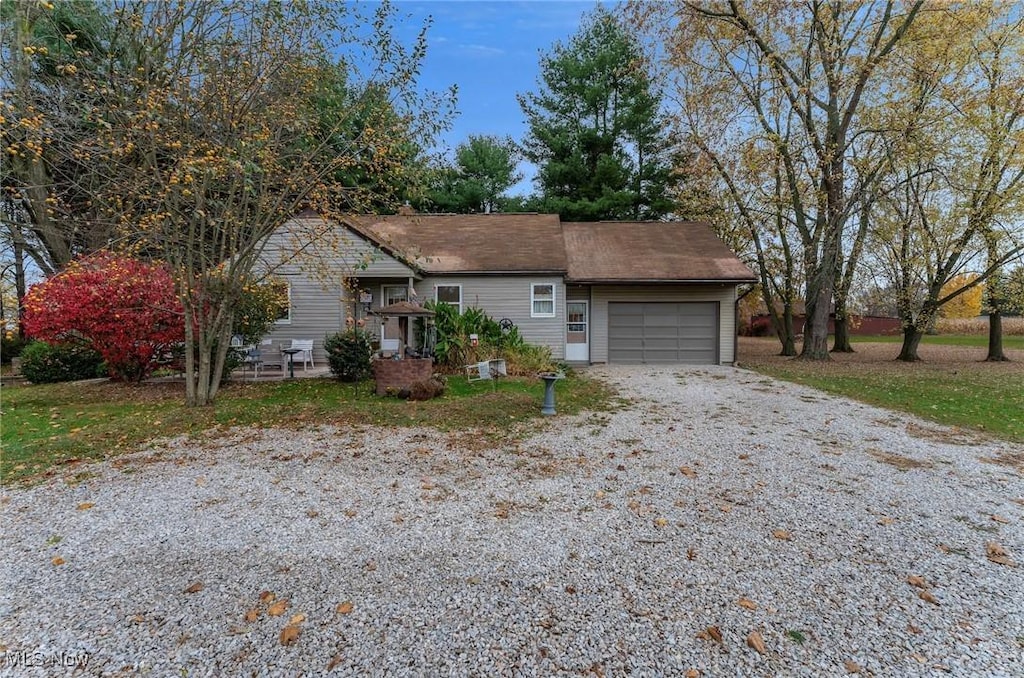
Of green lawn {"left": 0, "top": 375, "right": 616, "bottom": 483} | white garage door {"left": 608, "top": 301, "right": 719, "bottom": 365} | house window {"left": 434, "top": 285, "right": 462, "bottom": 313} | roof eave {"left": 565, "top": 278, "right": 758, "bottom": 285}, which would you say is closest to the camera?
green lawn {"left": 0, "top": 375, "right": 616, "bottom": 483}

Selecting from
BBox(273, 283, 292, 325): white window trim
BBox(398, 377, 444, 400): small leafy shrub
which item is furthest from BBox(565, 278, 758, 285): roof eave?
BBox(273, 283, 292, 325): white window trim

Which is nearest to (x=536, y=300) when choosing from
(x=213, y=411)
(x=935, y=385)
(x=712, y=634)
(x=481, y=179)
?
(x=213, y=411)

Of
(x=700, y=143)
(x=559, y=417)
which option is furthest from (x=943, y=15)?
(x=559, y=417)

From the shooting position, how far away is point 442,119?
8.00 meters

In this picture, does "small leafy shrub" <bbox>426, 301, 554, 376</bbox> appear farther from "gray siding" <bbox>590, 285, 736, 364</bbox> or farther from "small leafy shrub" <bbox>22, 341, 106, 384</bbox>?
"small leafy shrub" <bbox>22, 341, 106, 384</bbox>

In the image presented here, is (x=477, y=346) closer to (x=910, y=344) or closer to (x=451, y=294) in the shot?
(x=451, y=294)

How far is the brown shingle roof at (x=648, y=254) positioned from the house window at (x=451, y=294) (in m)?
3.33

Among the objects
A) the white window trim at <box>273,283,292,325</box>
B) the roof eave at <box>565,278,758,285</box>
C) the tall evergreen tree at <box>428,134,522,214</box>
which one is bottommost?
the white window trim at <box>273,283,292,325</box>

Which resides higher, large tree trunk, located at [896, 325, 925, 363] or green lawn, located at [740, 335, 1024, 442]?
large tree trunk, located at [896, 325, 925, 363]

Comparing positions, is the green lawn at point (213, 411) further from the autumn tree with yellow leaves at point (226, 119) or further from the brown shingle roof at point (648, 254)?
the brown shingle roof at point (648, 254)

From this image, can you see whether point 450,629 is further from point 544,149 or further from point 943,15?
point 544,149

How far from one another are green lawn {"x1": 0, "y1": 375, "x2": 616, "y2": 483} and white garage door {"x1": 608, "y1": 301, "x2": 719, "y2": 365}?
4704 millimetres

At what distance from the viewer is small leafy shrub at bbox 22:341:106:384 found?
10734mm

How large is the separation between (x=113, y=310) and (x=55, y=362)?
3820 millimetres
